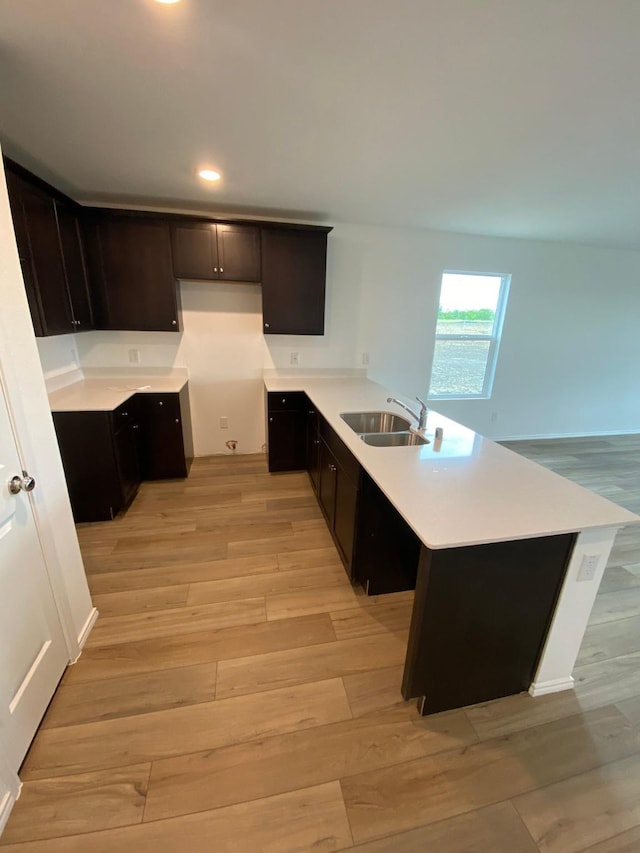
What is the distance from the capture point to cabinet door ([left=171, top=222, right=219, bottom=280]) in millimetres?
2912

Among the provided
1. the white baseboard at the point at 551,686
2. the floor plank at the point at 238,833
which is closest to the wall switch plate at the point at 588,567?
the white baseboard at the point at 551,686

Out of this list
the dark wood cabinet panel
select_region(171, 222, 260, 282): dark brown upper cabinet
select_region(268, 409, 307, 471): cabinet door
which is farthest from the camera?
select_region(268, 409, 307, 471): cabinet door

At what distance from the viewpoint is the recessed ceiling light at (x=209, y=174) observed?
223 centimetres

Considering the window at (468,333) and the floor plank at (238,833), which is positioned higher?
the window at (468,333)

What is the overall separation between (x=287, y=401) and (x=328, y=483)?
1.09 meters

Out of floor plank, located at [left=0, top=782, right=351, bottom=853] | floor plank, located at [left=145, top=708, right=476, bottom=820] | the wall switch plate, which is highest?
the wall switch plate

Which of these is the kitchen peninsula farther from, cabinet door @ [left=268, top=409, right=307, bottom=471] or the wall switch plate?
cabinet door @ [left=268, top=409, right=307, bottom=471]

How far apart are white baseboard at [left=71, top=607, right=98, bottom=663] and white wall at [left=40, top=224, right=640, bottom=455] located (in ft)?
6.83

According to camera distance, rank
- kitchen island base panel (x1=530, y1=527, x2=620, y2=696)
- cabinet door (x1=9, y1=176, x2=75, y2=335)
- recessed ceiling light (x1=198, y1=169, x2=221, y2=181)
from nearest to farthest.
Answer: kitchen island base panel (x1=530, y1=527, x2=620, y2=696), cabinet door (x1=9, y1=176, x2=75, y2=335), recessed ceiling light (x1=198, y1=169, x2=221, y2=181)

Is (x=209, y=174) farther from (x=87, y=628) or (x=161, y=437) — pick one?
(x=87, y=628)

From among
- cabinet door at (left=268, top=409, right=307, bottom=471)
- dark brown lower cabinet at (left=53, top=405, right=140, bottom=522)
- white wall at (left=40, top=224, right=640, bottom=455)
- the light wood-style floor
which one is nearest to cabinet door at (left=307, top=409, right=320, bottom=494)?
cabinet door at (left=268, top=409, right=307, bottom=471)

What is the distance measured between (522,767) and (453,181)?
3115mm

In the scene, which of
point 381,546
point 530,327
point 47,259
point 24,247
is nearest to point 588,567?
point 381,546

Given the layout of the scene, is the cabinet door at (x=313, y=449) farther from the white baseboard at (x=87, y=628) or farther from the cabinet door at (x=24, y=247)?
the cabinet door at (x=24, y=247)
